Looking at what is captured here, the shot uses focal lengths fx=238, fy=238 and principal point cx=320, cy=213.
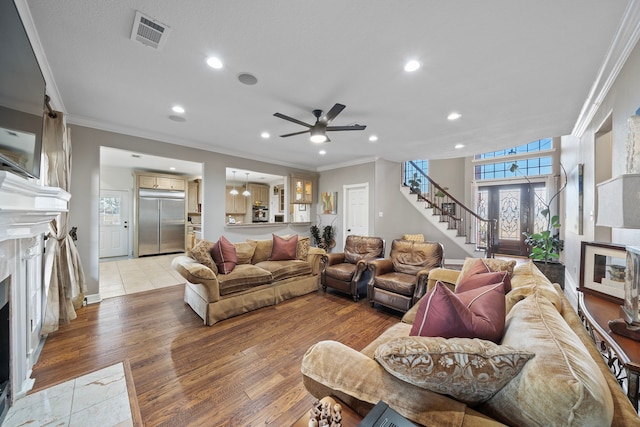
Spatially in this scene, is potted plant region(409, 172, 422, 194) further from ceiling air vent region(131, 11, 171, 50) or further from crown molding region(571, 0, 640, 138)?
ceiling air vent region(131, 11, 171, 50)

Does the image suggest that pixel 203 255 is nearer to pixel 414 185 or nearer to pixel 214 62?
pixel 214 62

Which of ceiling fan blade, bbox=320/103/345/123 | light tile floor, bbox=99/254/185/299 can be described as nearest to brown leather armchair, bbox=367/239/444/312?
ceiling fan blade, bbox=320/103/345/123

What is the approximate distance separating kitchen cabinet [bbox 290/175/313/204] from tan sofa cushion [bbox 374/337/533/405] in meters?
5.54

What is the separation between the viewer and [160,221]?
6.94 m

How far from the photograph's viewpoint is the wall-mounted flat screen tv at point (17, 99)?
1164mm

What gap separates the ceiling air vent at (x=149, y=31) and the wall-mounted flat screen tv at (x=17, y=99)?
0.59m

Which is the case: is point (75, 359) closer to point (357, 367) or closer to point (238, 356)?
point (238, 356)

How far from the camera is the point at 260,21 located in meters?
1.69

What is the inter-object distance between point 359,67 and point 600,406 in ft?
7.98

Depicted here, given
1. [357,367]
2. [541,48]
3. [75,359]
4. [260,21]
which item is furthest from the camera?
[75,359]

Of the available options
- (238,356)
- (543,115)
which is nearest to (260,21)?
(238,356)

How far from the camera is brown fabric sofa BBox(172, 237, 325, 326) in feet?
8.97

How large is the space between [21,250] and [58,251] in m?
1.35

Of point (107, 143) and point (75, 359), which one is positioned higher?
point (107, 143)
